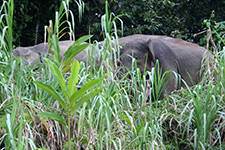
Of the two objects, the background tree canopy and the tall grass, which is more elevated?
the background tree canopy

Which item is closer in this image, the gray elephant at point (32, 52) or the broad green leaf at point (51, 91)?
the broad green leaf at point (51, 91)

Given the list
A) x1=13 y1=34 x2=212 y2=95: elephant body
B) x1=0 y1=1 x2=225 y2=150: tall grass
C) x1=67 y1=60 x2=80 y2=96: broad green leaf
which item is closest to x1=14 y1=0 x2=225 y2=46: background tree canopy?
x1=13 y1=34 x2=212 y2=95: elephant body

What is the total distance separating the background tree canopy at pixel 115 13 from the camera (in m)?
6.63

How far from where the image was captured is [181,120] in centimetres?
302

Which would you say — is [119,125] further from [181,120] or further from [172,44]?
[172,44]

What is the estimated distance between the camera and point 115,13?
6.92m

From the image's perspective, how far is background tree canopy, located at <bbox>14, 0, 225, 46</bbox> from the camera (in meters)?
6.63

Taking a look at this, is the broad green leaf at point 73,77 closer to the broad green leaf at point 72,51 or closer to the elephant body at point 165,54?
the broad green leaf at point 72,51

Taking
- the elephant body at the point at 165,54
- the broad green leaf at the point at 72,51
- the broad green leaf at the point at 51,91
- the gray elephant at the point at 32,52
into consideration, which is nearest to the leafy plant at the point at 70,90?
the broad green leaf at the point at 51,91

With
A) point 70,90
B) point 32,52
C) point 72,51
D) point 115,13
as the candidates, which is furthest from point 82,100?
point 115,13

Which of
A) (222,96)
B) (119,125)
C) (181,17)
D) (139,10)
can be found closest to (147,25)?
(139,10)

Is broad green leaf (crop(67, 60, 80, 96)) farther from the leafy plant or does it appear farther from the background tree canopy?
the background tree canopy

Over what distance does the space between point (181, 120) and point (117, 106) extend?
64cm

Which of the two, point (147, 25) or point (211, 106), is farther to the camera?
point (147, 25)
